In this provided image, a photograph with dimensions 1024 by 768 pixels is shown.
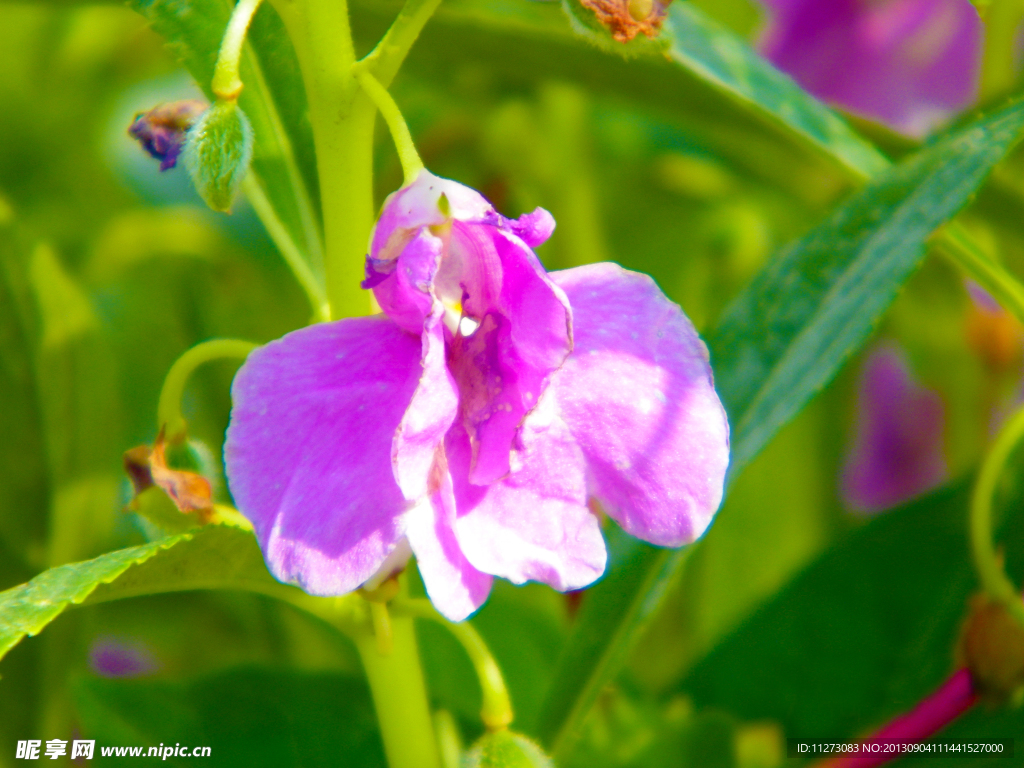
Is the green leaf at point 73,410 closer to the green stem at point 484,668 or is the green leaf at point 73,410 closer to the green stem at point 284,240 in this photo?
the green stem at point 284,240

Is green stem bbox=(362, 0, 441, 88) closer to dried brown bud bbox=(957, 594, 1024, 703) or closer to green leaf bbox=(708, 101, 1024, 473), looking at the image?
green leaf bbox=(708, 101, 1024, 473)

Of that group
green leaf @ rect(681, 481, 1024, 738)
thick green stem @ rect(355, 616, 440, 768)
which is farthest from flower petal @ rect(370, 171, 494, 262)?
green leaf @ rect(681, 481, 1024, 738)

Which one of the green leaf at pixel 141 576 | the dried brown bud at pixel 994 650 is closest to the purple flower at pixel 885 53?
the dried brown bud at pixel 994 650

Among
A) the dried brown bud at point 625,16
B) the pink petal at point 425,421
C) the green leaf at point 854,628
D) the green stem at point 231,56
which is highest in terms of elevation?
the dried brown bud at point 625,16

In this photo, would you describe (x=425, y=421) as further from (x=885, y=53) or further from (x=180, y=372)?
(x=885, y=53)

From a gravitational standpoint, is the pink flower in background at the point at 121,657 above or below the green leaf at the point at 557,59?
below

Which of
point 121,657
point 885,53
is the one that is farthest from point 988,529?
point 121,657
